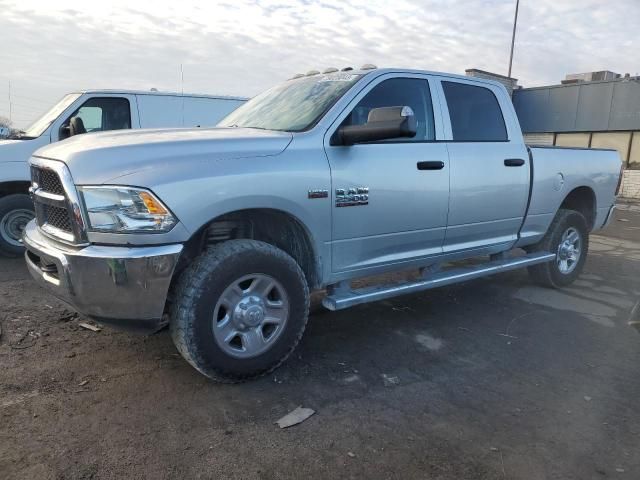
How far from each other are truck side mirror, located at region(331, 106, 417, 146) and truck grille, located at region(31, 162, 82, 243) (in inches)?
70.9

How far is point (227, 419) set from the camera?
2.93 metres

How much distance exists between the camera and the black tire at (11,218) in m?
6.33

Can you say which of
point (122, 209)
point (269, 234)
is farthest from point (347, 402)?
point (122, 209)

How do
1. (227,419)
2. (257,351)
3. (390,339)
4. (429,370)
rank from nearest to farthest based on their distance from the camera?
(227,419), (257,351), (429,370), (390,339)

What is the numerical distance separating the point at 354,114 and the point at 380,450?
2.32 metres

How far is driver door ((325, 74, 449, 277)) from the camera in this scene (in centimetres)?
363

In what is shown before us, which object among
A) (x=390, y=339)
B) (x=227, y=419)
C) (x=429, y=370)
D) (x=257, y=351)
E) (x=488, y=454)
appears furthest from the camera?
(x=390, y=339)

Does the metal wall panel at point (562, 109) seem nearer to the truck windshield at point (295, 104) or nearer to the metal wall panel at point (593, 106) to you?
the metal wall panel at point (593, 106)

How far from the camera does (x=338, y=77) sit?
13.5ft

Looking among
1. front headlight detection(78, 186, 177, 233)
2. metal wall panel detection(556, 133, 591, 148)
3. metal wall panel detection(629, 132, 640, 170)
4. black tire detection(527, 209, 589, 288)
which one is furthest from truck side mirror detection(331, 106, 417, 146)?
metal wall panel detection(556, 133, 591, 148)

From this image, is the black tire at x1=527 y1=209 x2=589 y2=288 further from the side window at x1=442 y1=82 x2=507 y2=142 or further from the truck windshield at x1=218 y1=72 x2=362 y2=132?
the truck windshield at x1=218 y1=72 x2=362 y2=132

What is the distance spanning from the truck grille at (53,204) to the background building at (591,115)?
1738cm

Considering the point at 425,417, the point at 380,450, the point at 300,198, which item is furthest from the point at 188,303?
the point at 425,417

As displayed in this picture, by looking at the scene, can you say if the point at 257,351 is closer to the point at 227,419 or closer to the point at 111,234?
the point at 227,419
